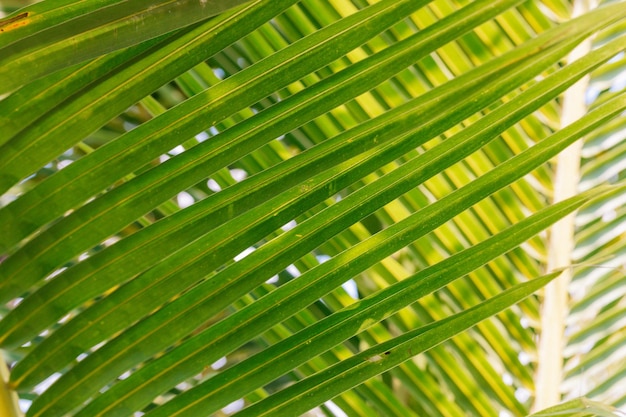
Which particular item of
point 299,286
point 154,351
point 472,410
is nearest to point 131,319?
point 154,351

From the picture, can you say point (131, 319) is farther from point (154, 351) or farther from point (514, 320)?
point (514, 320)

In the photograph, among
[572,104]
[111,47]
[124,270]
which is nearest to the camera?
[111,47]

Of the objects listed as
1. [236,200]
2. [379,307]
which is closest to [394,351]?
[379,307]

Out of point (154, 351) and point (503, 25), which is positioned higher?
point (503, 25)

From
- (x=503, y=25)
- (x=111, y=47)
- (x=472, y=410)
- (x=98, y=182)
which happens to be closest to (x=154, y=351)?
(x=98, y=182)

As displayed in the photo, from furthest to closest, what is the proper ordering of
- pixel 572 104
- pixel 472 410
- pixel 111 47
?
pixel 572 104 < pixel 472 410 < pixel 111 47

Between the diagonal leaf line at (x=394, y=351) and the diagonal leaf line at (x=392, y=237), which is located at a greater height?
the diagonal leaf line at (x=392, y=237)

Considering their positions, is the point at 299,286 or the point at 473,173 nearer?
the point at 299,286

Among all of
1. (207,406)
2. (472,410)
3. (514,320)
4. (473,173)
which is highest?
(473,173)

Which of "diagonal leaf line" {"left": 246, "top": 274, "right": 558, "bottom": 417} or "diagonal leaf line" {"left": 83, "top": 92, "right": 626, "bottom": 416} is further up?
"diagonal leaf line" {"left": 83, "top": 92, "right": 626, "bottom": 416}

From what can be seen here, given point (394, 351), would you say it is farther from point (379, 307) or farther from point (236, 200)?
point (236, 200)

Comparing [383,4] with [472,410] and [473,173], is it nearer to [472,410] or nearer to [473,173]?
[473,173]
